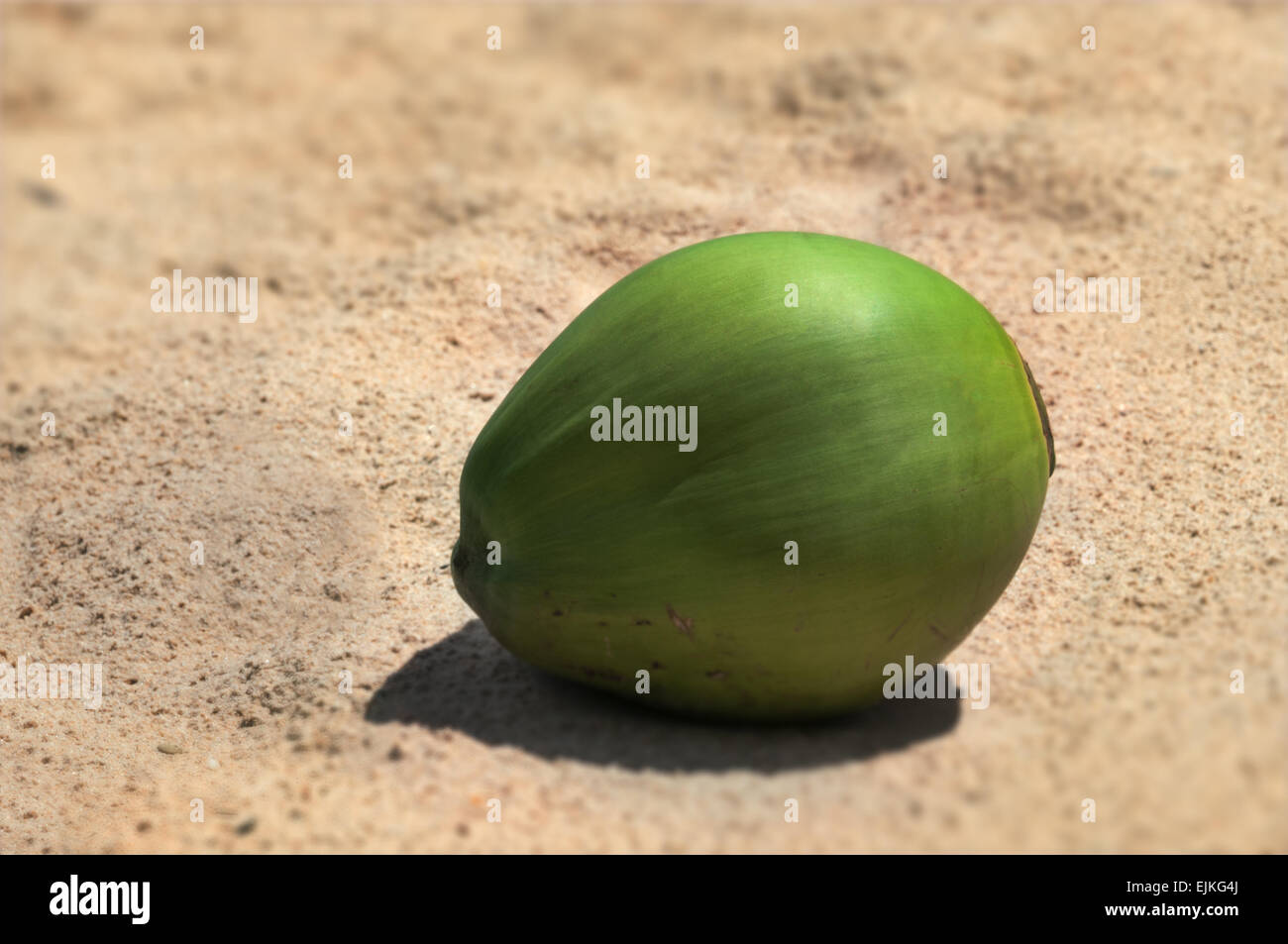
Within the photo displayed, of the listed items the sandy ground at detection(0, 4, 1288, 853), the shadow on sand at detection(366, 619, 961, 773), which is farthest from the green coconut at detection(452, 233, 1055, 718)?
the sandy ground at detection(0, 4, 1288, 853)

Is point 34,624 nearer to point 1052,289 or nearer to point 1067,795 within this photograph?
point 1067,795

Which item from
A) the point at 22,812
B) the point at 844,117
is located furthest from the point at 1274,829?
the point at 844,117

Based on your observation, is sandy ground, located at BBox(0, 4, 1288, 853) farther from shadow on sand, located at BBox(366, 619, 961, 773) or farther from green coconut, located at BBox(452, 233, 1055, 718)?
green coconut, located at BBox(452, 233, 1055, 718)

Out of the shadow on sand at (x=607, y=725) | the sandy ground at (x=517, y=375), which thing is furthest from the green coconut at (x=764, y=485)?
the sandy ground at (x=517, y=375)

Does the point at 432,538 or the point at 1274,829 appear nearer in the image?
the point at 1274,829

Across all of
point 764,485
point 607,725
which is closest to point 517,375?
point 607,725

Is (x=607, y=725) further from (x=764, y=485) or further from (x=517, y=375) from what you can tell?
(x=517, y=375)
